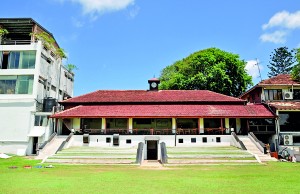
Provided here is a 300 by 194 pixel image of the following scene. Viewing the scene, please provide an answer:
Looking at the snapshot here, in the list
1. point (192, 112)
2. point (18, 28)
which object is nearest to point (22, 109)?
point (18, 28)

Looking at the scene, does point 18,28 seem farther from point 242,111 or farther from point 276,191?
point 276,191

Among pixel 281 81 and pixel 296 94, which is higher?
pixel 281 81

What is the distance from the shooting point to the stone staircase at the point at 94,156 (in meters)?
20.4

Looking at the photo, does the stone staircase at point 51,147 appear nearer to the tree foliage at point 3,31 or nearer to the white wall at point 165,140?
the white wall at point 165,140

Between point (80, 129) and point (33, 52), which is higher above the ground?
point (33, 52)

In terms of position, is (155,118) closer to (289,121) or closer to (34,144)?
(34,144)

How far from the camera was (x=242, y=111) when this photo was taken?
28094 mm

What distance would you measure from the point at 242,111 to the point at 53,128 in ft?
66.6

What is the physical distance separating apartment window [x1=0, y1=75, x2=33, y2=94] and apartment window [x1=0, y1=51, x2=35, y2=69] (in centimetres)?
126

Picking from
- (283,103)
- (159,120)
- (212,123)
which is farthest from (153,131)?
(283,103)

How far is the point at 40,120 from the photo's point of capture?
30.4 metres

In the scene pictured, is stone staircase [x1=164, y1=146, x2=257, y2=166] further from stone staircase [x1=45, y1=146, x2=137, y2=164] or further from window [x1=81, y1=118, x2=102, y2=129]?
window [x1=81, y1=118, x2=102, y2=129]

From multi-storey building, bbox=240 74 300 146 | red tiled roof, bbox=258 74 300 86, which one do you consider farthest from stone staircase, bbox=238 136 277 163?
red tiled roof, bbox=258 74 300 86

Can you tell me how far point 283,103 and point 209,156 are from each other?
A: 1347 cm
